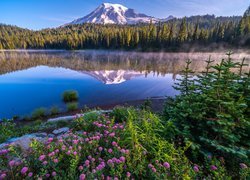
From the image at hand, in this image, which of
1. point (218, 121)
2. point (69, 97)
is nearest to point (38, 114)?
point (69, 97)

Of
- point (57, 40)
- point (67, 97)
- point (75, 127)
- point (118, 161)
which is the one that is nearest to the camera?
point (118, 161)

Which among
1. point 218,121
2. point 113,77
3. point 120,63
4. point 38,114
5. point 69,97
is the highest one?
point 218,121

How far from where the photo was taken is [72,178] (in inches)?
83.4

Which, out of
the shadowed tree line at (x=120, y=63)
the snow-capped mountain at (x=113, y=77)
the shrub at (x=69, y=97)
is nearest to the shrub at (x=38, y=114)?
the shrub at (x=69, y=97)

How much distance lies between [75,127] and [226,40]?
75580 millimetres

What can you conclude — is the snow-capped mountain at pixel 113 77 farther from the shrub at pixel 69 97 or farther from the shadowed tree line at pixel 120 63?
the shrub at pixel 69 97

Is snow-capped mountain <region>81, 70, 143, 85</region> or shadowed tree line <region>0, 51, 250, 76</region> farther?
shadowed tree line <region>0, 51, 250, 76</region>

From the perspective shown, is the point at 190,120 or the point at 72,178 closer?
the point at 72,178

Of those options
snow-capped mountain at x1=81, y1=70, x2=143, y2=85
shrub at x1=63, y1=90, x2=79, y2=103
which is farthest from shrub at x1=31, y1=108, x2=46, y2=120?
snow-capped mountain at x1=81, y1=70, x2=143, y2=85

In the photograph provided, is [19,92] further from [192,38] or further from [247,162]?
[192,38]

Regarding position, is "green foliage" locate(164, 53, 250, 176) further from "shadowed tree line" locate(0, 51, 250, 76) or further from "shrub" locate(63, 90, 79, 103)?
"shadowed tree line" locate(0, 51, 250, 76)

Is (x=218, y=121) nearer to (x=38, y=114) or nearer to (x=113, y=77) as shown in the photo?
(x=38, y=114)

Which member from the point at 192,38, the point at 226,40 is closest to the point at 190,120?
the point at 192,38

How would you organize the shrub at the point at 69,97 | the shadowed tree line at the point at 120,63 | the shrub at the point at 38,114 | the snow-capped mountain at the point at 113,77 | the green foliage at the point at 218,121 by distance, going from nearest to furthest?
the green foliage at the point at 218,121 < the shrub at the point at 38,114 < the shrub at the point at 69,97 < the snow-capped mountain at the point at 113,77 < the shadowed tree line at the point at 120,63
